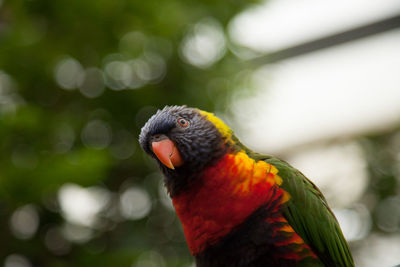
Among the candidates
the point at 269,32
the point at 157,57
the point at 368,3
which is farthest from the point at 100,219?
the point at 368,3

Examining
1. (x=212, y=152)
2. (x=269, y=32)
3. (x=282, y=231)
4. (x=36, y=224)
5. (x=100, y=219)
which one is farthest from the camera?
(x=269, y=32)

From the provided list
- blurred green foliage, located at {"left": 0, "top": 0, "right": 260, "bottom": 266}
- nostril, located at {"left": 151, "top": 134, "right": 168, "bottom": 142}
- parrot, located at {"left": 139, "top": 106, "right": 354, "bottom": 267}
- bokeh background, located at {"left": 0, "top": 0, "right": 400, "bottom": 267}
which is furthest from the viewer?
bokeh background, located at {"left": 0, "top": 0, "right": 400, "bottom": 267}

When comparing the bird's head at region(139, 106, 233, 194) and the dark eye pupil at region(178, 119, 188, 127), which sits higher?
the dark eye pupil at region(178, 119, 188, 127)

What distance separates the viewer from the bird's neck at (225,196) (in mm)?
1217

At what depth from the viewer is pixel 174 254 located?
2.50m

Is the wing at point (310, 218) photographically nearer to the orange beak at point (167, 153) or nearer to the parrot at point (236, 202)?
the parrot at point (236, 202)

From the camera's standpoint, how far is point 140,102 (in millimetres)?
2232

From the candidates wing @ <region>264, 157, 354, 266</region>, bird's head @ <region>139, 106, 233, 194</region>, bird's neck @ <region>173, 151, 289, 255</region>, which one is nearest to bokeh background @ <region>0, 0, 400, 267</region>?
bird's head @ <region>139, 106, 233, 194</region>

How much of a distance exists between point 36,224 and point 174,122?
3.95ft

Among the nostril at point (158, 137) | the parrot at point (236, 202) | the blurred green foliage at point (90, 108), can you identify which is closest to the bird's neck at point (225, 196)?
the parrot at point (236, 202)

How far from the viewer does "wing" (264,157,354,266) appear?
1.27 m

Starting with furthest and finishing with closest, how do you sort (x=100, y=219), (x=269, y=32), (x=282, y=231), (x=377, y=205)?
(x=269, y=32) < (x=377, y=205) < (x=100, y=219) < (x=282, y=231)

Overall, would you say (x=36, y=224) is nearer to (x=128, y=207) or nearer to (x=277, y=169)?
(x=128, y=207)

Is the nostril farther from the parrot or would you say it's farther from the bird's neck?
the bird's neck
